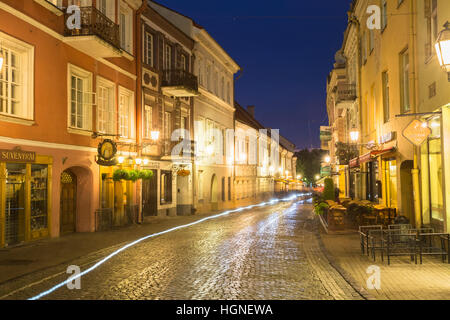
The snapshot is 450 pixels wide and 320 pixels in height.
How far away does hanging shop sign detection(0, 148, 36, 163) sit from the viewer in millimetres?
12234

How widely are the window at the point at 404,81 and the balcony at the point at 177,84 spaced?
40.2ft

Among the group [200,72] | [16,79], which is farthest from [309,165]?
[16,79]

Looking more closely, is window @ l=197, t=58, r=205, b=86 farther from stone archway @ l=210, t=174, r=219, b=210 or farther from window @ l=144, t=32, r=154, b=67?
window @ l=144, t=32, r=154, b=67

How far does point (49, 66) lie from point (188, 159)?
1225 cm

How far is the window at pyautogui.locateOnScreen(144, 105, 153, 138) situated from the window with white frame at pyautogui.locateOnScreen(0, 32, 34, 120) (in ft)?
28.5

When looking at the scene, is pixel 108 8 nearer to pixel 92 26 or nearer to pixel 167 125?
pixel 92 26

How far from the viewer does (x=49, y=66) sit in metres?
14.5

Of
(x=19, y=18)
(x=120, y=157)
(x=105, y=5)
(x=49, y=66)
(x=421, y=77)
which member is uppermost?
(x=105, y=5)

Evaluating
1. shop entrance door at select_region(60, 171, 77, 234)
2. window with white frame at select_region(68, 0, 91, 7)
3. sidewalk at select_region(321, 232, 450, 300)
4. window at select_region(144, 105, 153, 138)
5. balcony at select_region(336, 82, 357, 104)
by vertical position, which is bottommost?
sidewalk at select_region(321, 232, 450, 300)

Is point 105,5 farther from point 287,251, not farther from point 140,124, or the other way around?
point 287,251

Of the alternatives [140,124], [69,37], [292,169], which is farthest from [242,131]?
[292,169]

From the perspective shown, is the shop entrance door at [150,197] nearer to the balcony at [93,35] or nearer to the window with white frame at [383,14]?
the balcony at [93,35]

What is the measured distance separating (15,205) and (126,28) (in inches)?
402

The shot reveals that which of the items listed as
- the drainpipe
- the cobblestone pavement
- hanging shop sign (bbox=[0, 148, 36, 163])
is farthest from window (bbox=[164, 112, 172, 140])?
the drainpipe
